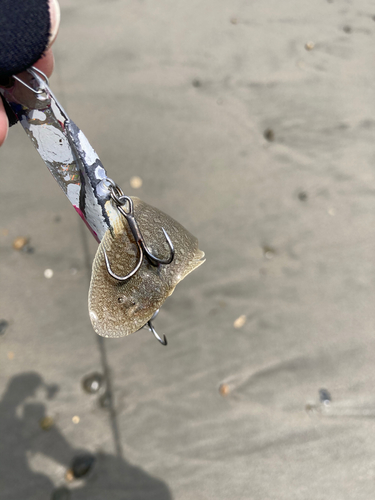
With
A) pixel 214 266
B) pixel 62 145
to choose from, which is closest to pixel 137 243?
pixel 62 145

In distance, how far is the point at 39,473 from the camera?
89.0 inches

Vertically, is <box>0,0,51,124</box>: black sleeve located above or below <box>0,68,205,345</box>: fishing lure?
above

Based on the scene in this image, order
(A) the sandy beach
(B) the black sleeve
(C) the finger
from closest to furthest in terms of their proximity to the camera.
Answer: (B) the black sleeve
(C) the finger
(A) the sandy beach

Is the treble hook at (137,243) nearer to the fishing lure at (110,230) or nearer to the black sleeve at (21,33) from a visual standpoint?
the fishing lure at (110,230)

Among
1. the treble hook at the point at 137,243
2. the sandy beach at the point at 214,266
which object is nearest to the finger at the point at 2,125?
the treble hook at the point at 137,243

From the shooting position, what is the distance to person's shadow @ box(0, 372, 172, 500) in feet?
7.34

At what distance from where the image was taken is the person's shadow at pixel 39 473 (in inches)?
88.1

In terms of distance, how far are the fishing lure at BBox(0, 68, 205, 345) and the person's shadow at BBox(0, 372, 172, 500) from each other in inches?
65.9

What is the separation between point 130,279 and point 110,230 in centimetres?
25

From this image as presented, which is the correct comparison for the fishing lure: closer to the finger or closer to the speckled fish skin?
the speckled fish skin

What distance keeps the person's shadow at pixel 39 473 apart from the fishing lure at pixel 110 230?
1673 millimetres

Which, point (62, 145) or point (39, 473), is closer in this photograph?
point (62, 145)

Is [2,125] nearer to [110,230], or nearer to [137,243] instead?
[110,230]

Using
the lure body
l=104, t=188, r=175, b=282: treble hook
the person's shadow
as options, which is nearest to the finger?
the lure body
